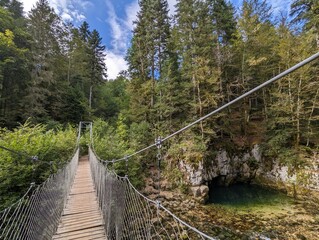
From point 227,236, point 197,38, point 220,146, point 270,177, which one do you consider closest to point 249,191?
point 270,177

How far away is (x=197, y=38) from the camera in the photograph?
7547 mm

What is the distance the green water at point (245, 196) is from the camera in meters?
5.54

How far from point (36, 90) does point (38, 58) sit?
189 cm

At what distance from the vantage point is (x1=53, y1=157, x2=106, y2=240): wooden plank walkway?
2.03 m

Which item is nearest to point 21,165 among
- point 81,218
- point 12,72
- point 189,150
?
point 81,218

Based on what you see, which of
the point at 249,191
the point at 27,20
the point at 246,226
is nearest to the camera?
the point at 246,226

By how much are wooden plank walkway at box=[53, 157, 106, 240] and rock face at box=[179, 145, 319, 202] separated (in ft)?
12.4

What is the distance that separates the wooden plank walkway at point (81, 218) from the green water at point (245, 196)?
4.09m

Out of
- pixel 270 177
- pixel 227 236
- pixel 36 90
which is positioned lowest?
pixel 227 236

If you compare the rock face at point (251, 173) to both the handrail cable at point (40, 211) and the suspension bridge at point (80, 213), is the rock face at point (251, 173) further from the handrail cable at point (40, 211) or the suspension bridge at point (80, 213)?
the handrail cable at point (40, 211)

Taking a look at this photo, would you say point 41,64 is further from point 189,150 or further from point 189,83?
point 189,150

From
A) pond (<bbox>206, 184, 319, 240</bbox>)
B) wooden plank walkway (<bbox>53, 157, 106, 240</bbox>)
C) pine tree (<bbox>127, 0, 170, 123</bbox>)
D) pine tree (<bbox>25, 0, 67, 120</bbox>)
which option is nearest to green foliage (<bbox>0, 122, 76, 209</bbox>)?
wooden plank walkway (<bbox>53, 157, 106, 240</bbox>)

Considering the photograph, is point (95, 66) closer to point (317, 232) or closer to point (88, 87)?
point (88, 87)

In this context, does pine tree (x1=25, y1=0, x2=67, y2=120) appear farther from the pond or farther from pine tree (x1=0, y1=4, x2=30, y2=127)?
the pond
